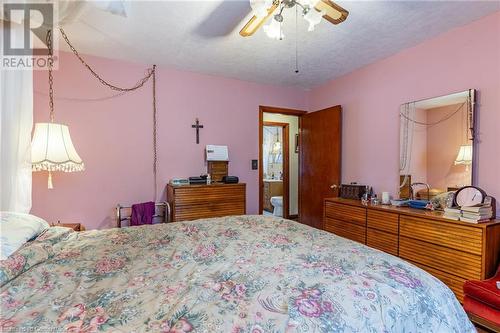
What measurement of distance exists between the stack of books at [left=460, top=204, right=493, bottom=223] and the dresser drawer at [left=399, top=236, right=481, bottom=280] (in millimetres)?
261

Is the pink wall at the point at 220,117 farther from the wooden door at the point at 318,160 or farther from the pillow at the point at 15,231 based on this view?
the pillow at the point at 15,231

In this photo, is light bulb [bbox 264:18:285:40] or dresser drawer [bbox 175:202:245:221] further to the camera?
dresser drawer [bbox 175:202:245:221]

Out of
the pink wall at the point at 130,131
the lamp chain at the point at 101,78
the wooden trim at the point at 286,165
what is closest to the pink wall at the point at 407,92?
the wooden trim at the point at 286,165

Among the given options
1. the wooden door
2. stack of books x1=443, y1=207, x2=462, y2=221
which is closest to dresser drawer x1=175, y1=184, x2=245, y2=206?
the wooden door

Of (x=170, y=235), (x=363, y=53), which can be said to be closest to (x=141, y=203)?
(x=170, y=235)

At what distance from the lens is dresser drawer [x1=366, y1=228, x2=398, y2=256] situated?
2.46 meters

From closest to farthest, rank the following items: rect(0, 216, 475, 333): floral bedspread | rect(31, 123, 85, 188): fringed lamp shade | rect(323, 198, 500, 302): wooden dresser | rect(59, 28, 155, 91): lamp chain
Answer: rect(0, 216, 475, 333): floral bedspread, rect(323, 198, 500, 302): wooden dresser, rect(31, 123, 85, 188): fringed lamp shade, rect(59, 28, 155, 91): lamp chain

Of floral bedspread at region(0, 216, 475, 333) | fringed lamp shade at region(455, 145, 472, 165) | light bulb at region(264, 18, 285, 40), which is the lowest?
floral bedspread at region(0, 216, 475, 333)

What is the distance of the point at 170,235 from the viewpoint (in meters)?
1.62

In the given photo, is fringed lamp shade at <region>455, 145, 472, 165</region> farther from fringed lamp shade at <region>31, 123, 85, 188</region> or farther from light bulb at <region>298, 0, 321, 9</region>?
fringed lamp shade at <region>31, 123, 85, 188</region>

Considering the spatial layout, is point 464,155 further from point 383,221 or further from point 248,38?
point 248,38

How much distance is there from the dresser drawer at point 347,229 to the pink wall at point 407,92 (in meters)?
0.60

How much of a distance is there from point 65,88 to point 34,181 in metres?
1.03

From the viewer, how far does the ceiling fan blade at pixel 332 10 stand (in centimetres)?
158
